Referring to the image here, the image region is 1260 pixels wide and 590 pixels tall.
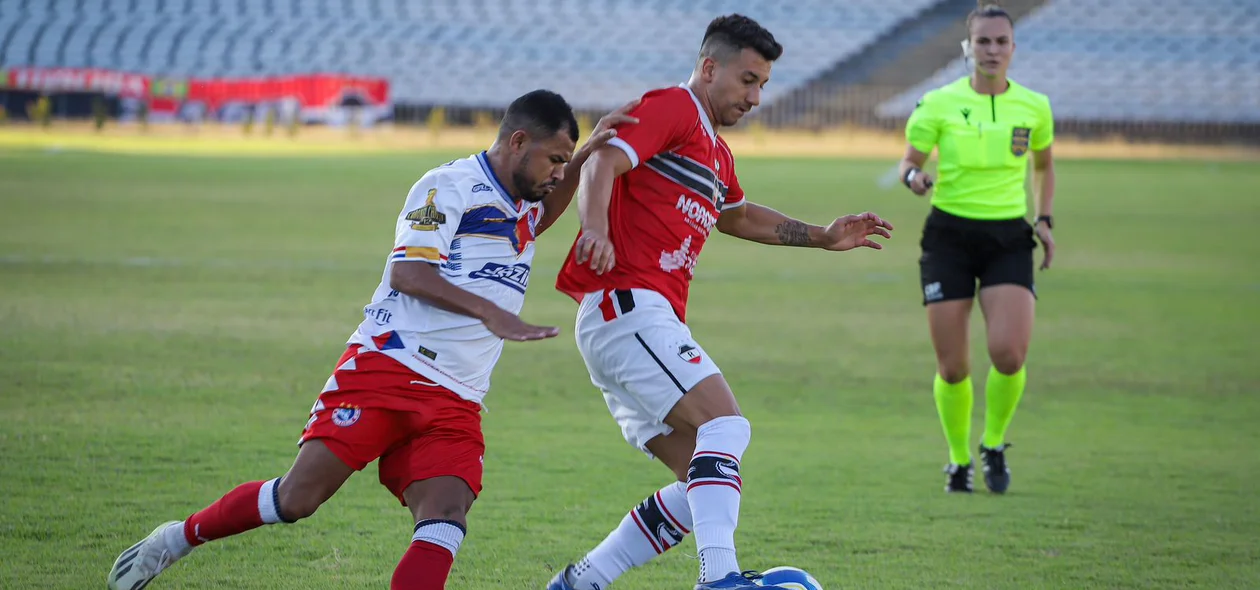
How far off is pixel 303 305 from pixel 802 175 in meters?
18.6

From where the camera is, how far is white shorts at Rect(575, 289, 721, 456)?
14.7 feet

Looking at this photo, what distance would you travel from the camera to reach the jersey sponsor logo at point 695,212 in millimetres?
4703

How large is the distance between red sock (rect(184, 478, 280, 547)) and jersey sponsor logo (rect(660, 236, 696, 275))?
4.54 ft

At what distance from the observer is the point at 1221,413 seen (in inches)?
359

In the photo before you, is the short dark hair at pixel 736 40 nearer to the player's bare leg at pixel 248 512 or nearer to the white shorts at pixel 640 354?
the white shorts at pixel 640 354

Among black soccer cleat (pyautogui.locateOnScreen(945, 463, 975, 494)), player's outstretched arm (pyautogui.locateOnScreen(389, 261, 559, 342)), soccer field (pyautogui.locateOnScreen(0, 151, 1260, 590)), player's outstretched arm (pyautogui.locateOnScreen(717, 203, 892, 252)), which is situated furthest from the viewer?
black soccer cleat (pyautogui.locateOnScreen(945, 463, 975, 494))

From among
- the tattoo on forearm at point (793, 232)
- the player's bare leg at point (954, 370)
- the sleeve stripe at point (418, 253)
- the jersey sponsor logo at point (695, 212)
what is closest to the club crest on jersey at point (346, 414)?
the sleeve stripe at point (418, 253)

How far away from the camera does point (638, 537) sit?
472cm

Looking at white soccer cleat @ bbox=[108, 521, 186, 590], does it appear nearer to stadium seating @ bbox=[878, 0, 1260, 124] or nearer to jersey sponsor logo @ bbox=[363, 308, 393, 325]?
jersey sponsor logo @ bbox=[363, 308, 393, 325]

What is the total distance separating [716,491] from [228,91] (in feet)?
144

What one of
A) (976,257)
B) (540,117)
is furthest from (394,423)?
(976,257)

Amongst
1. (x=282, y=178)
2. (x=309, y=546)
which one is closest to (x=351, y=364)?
(x=309, y=546)

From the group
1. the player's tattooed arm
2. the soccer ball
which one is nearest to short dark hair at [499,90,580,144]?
the player's tattooed arm

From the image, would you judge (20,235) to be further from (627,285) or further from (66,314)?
(627,285)
